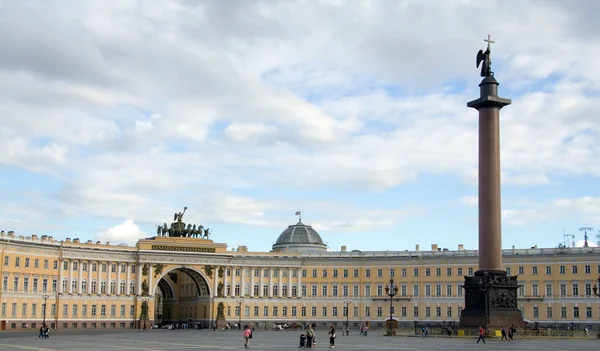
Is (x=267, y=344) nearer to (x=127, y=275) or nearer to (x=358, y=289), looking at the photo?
(x=127, y=275)

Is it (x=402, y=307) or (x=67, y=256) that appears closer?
(x=67, y=256)

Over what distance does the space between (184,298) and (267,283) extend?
653 inches

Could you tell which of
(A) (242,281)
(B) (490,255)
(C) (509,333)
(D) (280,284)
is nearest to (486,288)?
(B) (490,255)

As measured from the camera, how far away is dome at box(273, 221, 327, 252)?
131 meters

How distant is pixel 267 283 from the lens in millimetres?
117188

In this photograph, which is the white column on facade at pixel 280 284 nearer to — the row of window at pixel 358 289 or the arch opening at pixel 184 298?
the row of window at pixel 358 289

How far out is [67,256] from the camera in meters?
104

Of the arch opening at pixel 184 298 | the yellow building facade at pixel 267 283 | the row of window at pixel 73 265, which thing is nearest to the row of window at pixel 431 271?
the yellow building facade at pixel 267 283

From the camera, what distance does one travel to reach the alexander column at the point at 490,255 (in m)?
62.3

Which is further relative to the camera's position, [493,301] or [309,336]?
[493,301]

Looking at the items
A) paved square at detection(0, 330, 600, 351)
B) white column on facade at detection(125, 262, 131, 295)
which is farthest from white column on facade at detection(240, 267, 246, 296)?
paved square at detection(0, 330, 600, 351)

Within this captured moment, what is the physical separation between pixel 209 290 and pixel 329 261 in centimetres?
1754

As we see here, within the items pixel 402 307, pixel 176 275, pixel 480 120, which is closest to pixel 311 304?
pixel 402 307

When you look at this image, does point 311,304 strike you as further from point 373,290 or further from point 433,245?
point 433,245
